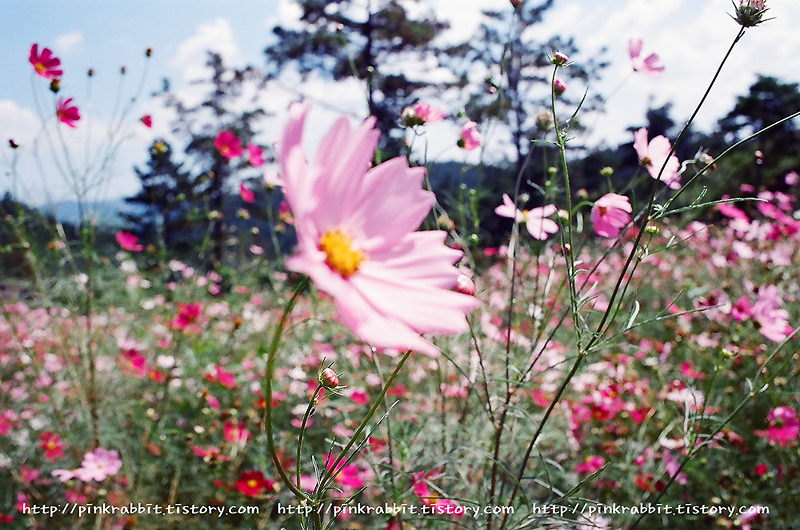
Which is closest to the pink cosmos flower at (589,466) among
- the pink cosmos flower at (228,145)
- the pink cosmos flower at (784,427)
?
the pink cosmos flower at (784,427)

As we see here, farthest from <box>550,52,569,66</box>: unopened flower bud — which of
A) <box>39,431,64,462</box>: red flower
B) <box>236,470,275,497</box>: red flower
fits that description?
<box>39,431,64,462</box>: red flower

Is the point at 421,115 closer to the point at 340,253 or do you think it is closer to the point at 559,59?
the point at 559,59

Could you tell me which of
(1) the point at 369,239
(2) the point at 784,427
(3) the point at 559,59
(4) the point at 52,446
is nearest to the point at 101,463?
(4) the point at 52,446

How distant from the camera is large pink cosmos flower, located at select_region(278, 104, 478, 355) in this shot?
1.00 ft

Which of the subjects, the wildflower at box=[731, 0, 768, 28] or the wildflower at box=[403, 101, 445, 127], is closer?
the wildflower at box=[731, 0, 768, 28]

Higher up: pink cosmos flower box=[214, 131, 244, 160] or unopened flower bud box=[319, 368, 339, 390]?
pink cosmos flower box=[214, 131, 244, 160]

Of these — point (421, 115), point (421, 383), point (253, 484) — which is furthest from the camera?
point (421, 383)

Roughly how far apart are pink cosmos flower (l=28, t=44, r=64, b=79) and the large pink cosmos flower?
1.25m

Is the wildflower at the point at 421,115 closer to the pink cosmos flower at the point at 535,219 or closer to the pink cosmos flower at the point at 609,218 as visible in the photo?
the pink cosmos flower at the point at 535,219

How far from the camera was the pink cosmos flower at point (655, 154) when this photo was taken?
735 millimetres

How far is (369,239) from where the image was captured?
39 centimetres

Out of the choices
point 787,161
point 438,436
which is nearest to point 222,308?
point 438,436

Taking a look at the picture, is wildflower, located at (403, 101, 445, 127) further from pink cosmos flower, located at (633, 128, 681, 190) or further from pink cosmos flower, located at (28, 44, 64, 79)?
pink cosmos flower, located at (28, 44, 64, 79)

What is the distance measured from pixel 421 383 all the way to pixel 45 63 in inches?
65.6
